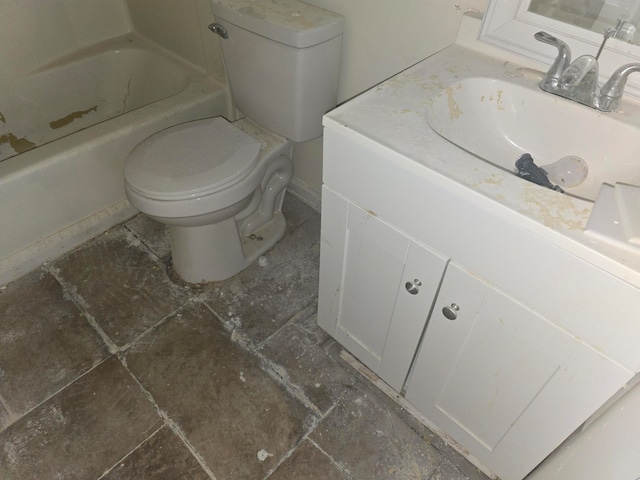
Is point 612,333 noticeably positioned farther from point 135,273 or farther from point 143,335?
point 135,273

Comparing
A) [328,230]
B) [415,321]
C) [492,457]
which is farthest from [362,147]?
[492,457]

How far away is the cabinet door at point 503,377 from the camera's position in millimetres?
769

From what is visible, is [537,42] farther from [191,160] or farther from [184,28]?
[184,28]

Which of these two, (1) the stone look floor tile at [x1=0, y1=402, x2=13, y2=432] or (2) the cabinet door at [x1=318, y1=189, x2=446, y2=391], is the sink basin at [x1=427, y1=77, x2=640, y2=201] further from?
(1) the stone look floor tile at [x1=0, y1=402, x2=13, y2=432]

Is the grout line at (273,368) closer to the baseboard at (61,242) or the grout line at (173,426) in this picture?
the grout line at (173,426)

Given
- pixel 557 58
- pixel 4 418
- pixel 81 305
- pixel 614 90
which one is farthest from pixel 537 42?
pixel 4 418

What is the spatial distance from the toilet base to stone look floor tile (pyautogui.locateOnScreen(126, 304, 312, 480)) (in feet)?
0.55

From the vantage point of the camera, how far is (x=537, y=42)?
3.25ft

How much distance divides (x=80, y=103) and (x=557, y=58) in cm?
196

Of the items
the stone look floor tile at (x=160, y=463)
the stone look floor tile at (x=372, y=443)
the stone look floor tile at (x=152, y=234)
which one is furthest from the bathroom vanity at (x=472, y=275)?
the stone look floor tile at (x=152, y=234)

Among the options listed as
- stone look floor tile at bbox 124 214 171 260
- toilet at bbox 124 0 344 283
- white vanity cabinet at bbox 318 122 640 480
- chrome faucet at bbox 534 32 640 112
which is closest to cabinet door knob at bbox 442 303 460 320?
white vanity cabinet at bbox 318 122 640 480

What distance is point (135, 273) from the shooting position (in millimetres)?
1638

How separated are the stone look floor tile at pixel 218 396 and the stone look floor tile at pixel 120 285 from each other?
8 centimetres

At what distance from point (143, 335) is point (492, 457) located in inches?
43.5
